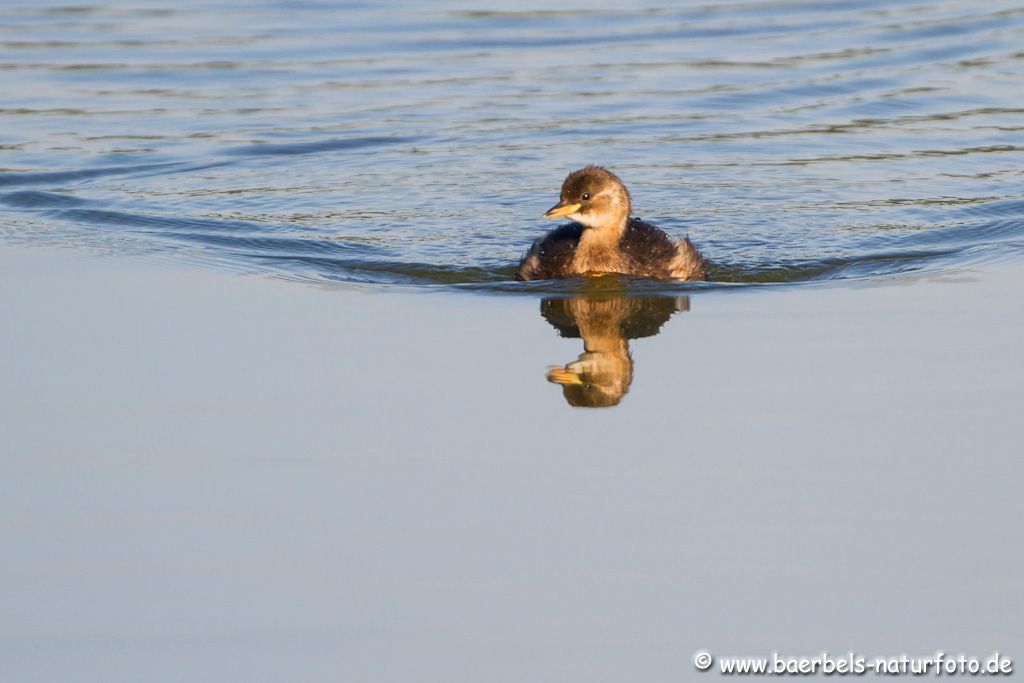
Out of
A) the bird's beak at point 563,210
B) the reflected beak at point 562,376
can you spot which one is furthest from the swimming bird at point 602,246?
the reflected beak at point 562,376

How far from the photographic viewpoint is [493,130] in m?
18.1

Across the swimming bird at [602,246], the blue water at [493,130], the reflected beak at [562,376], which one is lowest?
the reflected beak at [562,376]

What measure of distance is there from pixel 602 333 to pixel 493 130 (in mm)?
6581

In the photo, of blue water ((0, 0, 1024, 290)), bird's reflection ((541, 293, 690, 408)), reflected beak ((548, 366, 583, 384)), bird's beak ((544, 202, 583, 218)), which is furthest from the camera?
blue water ((0, 0, 1024, 290))

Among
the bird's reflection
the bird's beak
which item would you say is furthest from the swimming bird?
the bird's reflection

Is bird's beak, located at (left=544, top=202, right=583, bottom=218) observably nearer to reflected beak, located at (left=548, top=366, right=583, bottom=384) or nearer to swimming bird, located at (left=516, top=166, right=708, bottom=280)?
swimming bird, located at (left=516, top=166, right=708, bottom=280)

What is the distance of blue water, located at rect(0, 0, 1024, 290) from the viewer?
14.5 m

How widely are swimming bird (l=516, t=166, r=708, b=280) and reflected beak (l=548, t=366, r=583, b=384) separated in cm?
259

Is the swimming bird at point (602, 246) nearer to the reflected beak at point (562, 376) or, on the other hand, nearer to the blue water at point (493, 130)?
the blue water at point (493, 130)

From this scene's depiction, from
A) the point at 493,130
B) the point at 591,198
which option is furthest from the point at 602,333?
the point at 493,130

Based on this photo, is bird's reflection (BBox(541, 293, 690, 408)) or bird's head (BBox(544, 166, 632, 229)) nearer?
bird's reflection (BBox(541, 293, 690, 408))

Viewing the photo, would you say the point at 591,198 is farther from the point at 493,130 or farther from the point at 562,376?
the point at 493,130

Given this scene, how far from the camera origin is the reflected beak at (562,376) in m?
10.5

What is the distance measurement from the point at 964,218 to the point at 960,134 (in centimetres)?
302
